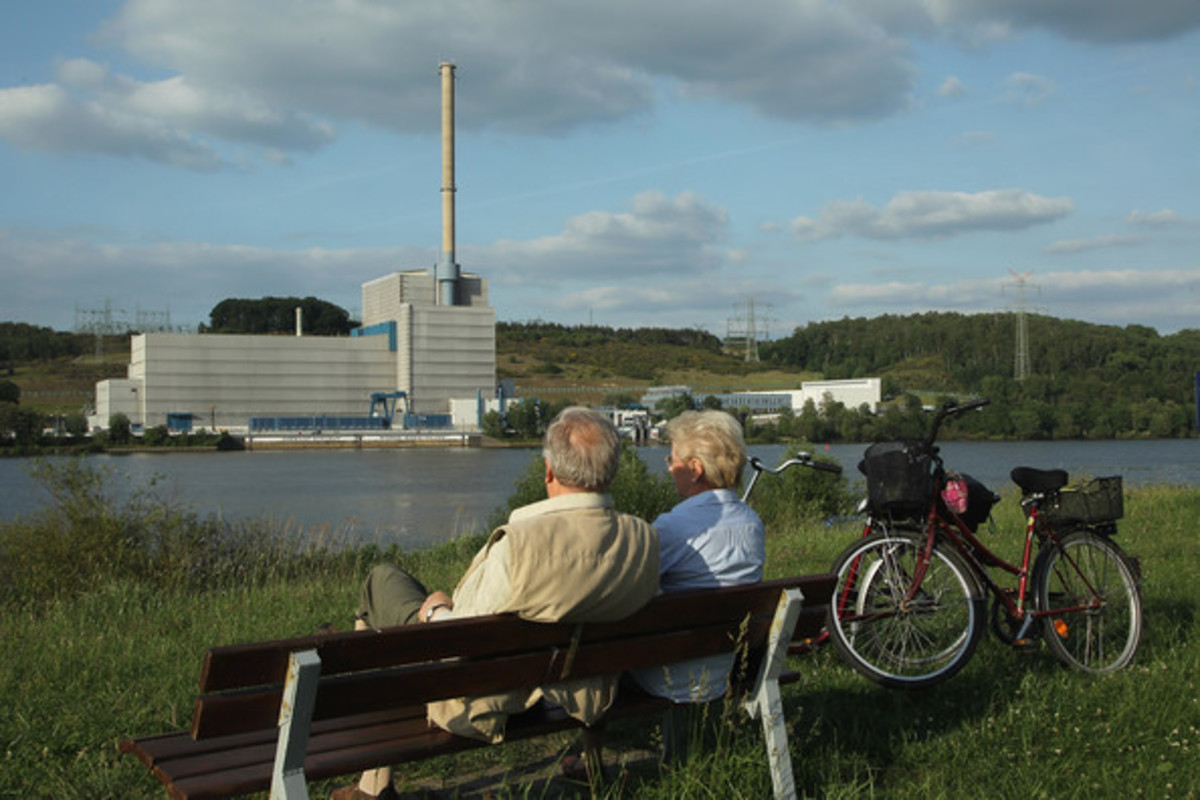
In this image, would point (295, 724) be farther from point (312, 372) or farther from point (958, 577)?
point (312, 372)

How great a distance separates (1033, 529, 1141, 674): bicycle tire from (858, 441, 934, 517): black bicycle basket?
28.9 inches

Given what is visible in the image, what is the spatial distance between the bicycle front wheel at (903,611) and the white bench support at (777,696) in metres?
0.84

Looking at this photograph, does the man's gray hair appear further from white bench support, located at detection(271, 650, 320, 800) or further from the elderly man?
white bench support, located at detection(271, 650, 320, 800)

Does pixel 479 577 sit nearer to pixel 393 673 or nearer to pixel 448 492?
pixel 393 673

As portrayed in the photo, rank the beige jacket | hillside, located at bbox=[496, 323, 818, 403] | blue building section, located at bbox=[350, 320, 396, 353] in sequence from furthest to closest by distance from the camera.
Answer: hillside, located at bbox=[496, 323, 818, 403]
blue building section, located at bbox=[350, 320, 396, 353]
the beige jacket

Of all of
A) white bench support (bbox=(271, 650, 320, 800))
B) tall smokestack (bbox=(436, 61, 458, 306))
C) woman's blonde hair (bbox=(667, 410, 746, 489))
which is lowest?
white bench support (bbox=(271, 650, 320, 800))

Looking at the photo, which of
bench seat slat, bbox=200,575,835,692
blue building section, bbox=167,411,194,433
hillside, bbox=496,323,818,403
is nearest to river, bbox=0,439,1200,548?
bench seat slat, bbox=200,575,835,692

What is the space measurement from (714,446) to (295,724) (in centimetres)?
143

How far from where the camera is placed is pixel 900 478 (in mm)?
3715

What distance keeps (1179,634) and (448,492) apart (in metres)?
34.7

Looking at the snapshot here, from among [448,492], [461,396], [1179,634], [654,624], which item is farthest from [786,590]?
[461,396]

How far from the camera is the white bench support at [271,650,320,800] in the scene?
2.11 metres

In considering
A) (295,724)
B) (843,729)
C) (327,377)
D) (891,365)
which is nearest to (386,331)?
(327,377)

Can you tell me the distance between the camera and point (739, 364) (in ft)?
433
